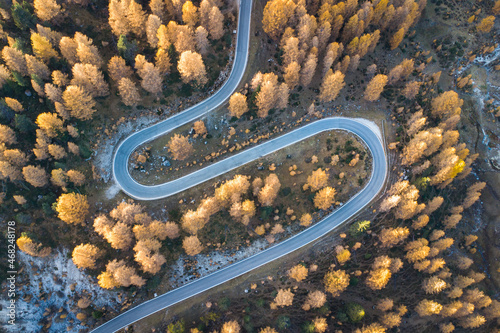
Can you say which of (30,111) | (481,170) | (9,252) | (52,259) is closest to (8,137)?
(30,111)

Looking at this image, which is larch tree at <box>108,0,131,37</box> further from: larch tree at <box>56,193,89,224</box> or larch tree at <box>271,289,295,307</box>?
larch tree at <box>271,289,295,307</box>

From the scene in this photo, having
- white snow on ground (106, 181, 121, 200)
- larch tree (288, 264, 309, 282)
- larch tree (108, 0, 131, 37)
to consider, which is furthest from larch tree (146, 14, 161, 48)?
larch tree (288, 264, 309, 282)

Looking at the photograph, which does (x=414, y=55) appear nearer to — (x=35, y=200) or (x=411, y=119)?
(x=411, y=119)

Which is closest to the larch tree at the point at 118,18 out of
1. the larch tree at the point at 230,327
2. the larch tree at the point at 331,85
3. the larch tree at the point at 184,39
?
the larch tree at the point at 184,39

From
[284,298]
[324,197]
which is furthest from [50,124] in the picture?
[284,298]

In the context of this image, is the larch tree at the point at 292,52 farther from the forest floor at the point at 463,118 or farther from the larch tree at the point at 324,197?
the larch tree at the point at 324,197
